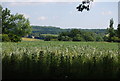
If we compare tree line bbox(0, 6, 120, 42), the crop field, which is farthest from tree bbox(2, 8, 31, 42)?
the crop field

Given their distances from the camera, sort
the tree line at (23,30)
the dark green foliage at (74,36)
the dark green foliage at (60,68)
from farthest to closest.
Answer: the tree line at (23,30), the dark green foliage at (74,36), the dark green foliage at (60,68)

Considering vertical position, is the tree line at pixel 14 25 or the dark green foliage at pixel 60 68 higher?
the tree line at pixel 14 25

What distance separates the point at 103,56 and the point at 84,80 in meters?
1.06

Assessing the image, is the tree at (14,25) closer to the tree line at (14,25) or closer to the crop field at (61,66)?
the tree line at (14,25)

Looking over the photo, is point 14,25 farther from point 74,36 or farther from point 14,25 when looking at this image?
point 74,36

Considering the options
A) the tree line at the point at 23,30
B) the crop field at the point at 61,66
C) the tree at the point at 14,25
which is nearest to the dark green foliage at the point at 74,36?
the tree line at the point at 23,30

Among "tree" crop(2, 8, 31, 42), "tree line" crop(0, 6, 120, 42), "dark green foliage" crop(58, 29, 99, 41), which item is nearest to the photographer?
"dark green foliage" crop(58, 29, 99, 41)

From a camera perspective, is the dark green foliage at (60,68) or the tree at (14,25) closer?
the dark green foliage at (60,68)

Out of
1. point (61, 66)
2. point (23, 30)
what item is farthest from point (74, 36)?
point (61, 66)

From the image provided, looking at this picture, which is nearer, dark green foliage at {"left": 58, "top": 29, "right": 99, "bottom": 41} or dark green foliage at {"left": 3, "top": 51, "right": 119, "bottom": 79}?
dark green foliage at {"left": 3, "top": 51, "right": 119, "bottom": 79}

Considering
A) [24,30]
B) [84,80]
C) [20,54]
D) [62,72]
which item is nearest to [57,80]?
[62,72]

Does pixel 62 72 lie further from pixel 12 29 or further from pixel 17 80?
pixel 12 29

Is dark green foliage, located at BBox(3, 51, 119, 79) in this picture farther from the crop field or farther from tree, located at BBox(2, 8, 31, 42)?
tree, located at BBox(2, 8, 31, 42)

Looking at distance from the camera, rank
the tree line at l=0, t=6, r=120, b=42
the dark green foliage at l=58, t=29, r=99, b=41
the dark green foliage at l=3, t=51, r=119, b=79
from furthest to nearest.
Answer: the tree line at l=0, t=6, r=120, b=42 < the dark green foliage at l=58, t=29, r=99, b=41 < the dark green foliage at l=3, t=51, r=119, b=79
